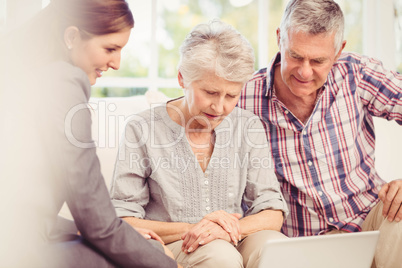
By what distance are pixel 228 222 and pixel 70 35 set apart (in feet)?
2.42

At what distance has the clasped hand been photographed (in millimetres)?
1338

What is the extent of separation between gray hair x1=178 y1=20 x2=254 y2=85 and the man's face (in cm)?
30

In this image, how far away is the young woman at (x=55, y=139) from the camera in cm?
88

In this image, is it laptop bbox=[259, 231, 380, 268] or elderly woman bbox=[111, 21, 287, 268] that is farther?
elderly woman bbox=[111, 21, 287, 268]

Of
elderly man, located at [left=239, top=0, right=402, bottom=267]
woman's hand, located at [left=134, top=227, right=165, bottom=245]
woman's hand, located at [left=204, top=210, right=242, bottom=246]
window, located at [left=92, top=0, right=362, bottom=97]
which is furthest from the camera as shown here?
window, located at [left=92, top=0, right=362, bottom=97]

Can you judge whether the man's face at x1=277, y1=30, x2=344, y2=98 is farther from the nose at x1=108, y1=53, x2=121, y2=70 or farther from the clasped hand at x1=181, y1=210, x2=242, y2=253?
the nose at x1=108, y1=53, x2=121, y2=70

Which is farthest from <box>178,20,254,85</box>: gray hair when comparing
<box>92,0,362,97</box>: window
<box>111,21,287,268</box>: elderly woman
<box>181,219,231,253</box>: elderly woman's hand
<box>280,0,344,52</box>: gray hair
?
<box>92,0,362,97</box>: window

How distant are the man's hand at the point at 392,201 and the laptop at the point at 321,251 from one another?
33cm

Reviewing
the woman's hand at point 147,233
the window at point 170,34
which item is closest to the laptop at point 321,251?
the woman's hand at point 147,233

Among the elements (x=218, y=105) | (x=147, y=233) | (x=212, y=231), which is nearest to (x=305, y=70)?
(x=218, y=105)

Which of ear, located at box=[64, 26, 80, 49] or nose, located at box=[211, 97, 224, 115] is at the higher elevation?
ear, located at box=[64, 26, 80, 49]

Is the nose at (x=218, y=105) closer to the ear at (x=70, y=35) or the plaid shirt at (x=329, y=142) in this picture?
the plaid shirt at (x=329, y=142)

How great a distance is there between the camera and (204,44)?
1438 mm

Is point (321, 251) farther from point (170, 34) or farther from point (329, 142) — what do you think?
point (170, 34)
